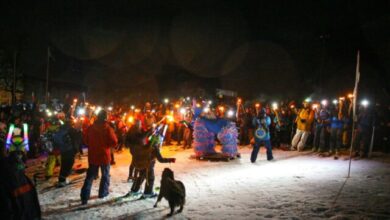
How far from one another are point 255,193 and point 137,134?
3.09 m

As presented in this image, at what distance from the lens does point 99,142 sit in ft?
25.0

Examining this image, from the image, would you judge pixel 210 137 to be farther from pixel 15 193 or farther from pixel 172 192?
pixel 15 193

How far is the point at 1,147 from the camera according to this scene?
4.66 m

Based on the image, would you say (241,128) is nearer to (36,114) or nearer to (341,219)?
(36,114)

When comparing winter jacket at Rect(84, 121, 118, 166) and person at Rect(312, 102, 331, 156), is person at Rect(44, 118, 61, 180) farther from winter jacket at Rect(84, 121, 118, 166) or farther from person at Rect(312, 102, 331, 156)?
person at Rect(312, 102, 331, 156)

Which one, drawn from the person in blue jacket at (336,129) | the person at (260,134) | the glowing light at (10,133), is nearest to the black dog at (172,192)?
the glowing light at (10,133)

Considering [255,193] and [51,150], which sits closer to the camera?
[255,193]

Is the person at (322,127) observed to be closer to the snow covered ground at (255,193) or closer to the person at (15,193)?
the snow covered ground at (255,193)

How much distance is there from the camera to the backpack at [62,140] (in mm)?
9172

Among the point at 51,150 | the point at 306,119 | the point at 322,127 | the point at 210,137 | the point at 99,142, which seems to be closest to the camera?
the point at 99,142

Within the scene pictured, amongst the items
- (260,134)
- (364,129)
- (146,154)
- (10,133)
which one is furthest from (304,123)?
(10,133)

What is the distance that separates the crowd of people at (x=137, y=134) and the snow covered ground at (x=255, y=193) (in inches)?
23.7

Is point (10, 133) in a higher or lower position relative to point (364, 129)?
lower

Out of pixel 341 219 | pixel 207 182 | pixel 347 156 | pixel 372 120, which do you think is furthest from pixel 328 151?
pixel 341 219
